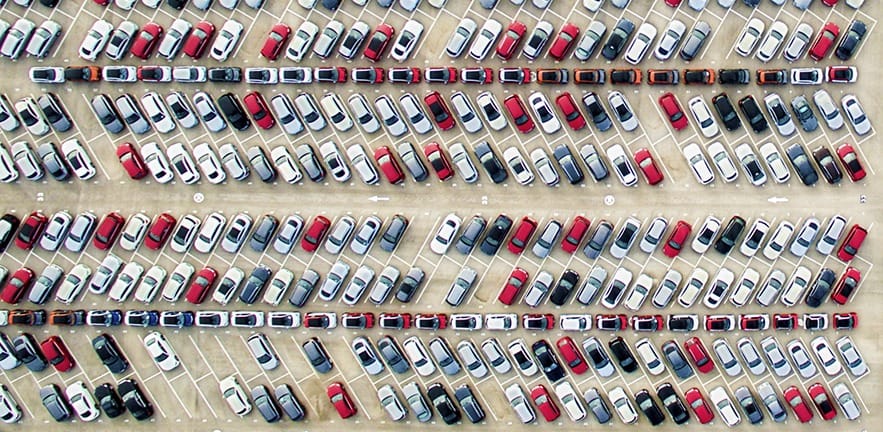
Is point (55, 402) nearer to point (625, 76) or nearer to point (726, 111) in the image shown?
point (625, 76)

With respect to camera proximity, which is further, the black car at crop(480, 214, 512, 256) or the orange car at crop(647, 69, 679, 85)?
the black car at crop(480, 214, 512, 256)

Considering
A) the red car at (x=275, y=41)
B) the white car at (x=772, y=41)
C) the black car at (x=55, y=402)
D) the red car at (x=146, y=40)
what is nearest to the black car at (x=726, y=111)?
the white car at (x=772, y=41)

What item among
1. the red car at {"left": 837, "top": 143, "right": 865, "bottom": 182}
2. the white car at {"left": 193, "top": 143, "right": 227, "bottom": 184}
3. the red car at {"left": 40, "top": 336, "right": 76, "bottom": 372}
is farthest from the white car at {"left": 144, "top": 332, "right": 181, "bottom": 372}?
the red car at {"left": 837, "top": 143, "right": 865, "bottom": 182}

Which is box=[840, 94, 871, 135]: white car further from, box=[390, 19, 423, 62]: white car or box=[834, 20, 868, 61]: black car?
box=[390, 19, 423, 62]: white car

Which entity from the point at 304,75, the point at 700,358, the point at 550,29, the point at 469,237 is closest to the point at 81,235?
the point at 304,75

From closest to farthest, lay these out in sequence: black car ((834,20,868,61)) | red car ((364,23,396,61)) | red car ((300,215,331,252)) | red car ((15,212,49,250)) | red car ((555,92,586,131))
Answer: black car ((834,20,868,61)), red car ((555,92,586,131)), red car ((364,23,396,61)), red car ((15,212,49,250)), red car ((300,215,331,252))

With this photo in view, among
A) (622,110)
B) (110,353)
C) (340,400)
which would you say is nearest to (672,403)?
(622,110)

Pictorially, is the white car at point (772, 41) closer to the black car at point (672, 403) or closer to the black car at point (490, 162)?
the black car at point (490, 162)
